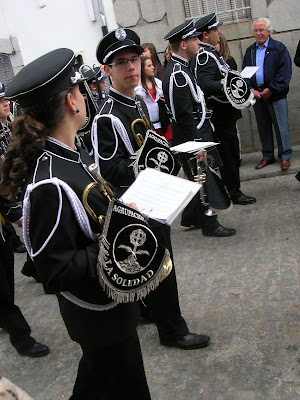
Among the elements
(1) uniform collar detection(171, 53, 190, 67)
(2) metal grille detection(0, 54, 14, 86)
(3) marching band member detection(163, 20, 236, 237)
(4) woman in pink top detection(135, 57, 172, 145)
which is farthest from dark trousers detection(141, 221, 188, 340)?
(2) metal grille detection(0, 54, 14, 86)

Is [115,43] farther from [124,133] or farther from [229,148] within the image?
[229,148]

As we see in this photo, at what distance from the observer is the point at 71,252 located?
7.00 ft

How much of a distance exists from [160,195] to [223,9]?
6324mm

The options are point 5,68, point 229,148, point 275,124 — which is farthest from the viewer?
point 5,68

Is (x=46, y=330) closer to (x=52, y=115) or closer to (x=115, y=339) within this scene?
(x=115, y=339)

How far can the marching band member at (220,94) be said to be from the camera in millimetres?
5652

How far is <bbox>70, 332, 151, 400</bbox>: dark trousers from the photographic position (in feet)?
7.75

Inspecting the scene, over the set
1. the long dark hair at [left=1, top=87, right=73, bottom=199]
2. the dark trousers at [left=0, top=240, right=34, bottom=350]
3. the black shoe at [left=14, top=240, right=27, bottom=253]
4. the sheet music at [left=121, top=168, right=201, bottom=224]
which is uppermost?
the long dark hair at [left=1, top=87, right=73, bottom=199]

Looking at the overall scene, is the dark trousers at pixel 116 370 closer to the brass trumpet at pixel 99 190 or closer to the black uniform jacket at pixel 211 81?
the brass trumpet at pixel 99 190

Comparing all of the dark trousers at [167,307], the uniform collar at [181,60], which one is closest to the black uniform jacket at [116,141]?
the dark trousers at [167,307]

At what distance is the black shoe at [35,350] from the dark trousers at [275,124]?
4352 mm

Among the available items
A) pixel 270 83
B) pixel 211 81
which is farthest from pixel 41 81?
pixel 270 83

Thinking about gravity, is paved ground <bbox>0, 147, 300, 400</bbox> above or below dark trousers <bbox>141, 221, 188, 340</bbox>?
below

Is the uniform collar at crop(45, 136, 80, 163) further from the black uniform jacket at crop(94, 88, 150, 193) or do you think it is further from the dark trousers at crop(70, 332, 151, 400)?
the black uniform jacket at crop(94, 88, 150, 193)
